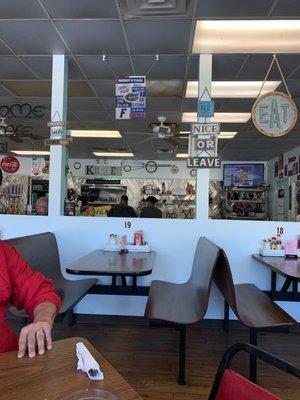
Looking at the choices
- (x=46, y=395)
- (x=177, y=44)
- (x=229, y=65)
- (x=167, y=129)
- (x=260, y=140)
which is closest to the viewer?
(x=46, y=395)

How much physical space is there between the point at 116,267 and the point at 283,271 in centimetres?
136

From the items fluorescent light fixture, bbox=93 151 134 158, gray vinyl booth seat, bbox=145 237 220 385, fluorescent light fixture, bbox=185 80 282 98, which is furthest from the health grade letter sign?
fluorescent light fixture, bbox=93 151 134 158

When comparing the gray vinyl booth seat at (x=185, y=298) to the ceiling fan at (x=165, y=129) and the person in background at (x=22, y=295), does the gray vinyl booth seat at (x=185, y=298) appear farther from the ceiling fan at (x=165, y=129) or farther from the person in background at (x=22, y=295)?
the ceiling fan at (x=165, y=129)

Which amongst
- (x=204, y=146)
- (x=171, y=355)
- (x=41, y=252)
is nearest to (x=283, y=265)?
(x=171, y=355)

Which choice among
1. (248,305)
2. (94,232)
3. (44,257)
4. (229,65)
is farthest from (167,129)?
(248,305)

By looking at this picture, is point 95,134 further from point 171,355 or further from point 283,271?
point 283,271

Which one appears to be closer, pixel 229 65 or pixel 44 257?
pixel 44 257

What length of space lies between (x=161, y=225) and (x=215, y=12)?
7.53 feet

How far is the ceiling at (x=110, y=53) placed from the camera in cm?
343

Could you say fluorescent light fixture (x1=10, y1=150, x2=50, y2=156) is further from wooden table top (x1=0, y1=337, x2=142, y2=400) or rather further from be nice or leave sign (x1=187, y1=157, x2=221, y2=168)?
wooden table top (x1=0, y1=337, x2=142, y2=400)

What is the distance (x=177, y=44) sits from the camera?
159 inches

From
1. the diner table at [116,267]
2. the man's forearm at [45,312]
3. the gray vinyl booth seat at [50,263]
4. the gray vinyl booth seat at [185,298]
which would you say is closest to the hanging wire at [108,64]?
the gray vinyl booth seat at [50,263]

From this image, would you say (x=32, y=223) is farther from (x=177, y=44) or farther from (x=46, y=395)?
(x=46, y=395)

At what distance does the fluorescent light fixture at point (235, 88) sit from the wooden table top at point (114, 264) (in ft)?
9.64
